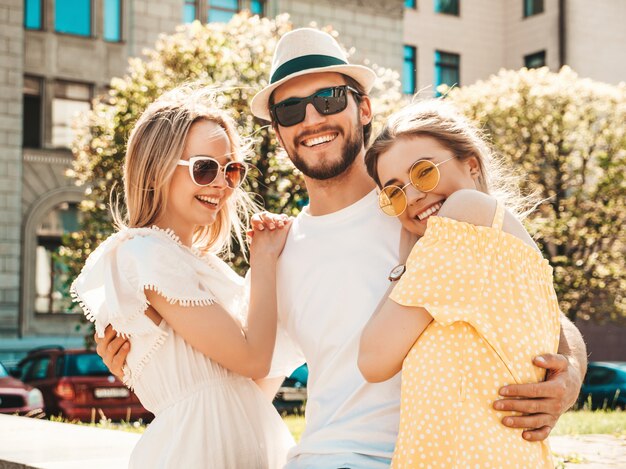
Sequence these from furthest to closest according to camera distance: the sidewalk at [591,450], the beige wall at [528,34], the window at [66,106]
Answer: the beige wall at [528,34] → the window at [66,106] → the sidewalk at [591,450]

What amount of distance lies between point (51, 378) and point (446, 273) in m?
13.2

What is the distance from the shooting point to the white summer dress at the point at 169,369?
352 cm

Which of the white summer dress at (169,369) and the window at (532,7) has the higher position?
the window at (532,7)

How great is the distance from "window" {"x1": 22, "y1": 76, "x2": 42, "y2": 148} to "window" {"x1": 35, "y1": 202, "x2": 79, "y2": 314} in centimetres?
193

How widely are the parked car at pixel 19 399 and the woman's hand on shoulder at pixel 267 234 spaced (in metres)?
10.5

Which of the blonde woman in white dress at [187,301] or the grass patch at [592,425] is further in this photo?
the grass patch at [592,425]

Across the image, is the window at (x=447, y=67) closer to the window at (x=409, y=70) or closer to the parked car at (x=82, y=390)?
the window at (x=409, y=70)

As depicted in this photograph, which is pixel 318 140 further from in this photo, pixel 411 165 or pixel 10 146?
pixel 10 146

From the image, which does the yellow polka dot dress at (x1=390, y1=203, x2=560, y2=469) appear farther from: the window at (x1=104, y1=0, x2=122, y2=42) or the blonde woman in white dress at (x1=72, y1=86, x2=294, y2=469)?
the window at (x1=104, y1=0, x2=122, y2=42)

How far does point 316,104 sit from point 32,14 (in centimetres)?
2512

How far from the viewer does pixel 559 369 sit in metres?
2.77

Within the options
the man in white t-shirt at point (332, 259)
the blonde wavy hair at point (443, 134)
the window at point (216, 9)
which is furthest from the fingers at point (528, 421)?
the window at point (216, 9)

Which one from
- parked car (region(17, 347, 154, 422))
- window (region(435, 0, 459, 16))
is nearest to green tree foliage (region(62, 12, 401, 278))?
parked car (region(17, 347, 154, 422))

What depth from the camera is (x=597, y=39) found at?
36156 mm
